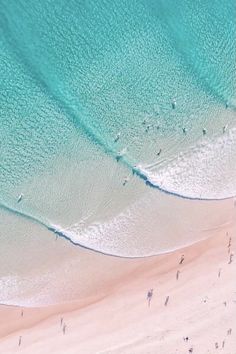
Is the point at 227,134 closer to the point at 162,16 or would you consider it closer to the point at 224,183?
the point at 224,183

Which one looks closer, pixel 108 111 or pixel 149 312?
pixel 149 312

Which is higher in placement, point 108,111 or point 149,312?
point 108,111

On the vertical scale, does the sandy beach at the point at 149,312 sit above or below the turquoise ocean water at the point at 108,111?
below

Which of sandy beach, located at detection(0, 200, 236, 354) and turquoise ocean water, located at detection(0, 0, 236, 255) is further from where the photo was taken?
turquoise ocean water, located at detection(0, 0, 236, 255)

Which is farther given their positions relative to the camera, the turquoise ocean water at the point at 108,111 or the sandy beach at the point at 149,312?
the turquoise ocean water at the point at 108,111
